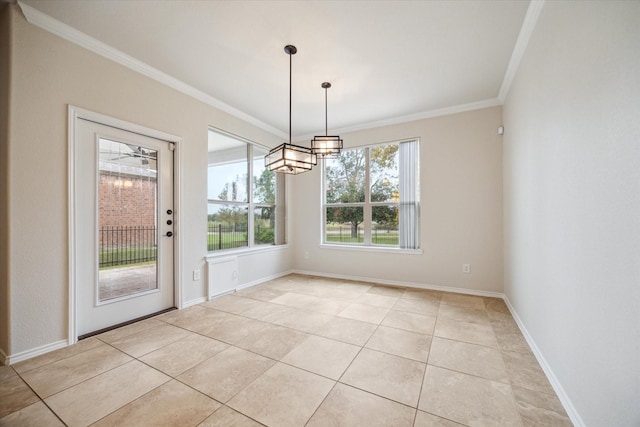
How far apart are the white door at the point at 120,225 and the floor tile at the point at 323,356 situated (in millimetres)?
2013

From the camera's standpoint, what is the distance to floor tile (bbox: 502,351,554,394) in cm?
180

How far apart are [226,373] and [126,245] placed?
1918 millimetres

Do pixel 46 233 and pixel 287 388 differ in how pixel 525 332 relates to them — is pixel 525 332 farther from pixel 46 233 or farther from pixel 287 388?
pixel 46 233

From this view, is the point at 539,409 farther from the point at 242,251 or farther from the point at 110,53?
the point at 110,53

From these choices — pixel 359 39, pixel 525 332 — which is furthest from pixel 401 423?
pixel 359 39

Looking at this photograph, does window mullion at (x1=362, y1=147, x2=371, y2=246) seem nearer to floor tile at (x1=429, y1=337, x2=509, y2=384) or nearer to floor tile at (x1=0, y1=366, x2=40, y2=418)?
floor tile at (x1=429, y1=337, x2=509, y2=384)

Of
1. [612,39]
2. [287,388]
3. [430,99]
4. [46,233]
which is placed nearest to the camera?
[612,39]

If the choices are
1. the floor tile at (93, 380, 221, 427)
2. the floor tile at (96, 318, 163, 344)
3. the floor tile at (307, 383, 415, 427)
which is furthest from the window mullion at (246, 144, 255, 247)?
the floor tile at (307, 383, 415, 427)

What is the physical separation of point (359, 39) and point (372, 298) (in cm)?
319

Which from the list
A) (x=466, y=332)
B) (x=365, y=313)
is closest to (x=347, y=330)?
(x=365, y=313)

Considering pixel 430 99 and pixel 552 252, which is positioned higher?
pixel 430 99

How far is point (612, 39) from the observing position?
1.19 m

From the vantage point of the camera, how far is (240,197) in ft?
14.3

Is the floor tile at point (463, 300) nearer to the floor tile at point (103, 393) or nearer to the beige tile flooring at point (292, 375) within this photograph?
the beige tile flooring at point (292, 375)
